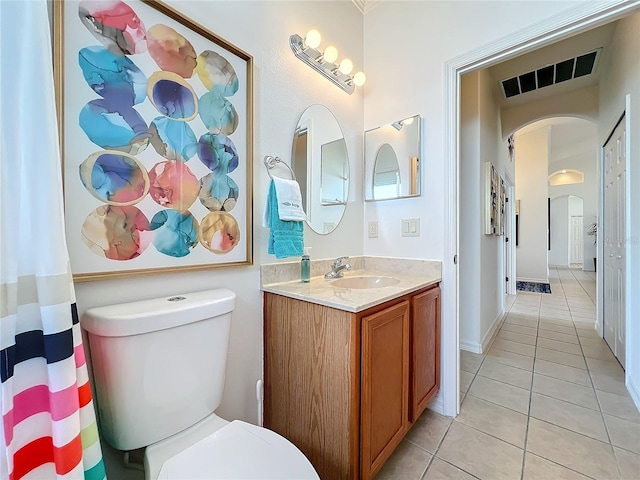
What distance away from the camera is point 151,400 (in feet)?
2.84

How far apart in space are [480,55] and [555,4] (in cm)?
33

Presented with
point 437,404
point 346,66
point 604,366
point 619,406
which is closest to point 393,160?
point 346,66

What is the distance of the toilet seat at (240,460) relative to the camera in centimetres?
74

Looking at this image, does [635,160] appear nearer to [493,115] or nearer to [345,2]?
[493,115]

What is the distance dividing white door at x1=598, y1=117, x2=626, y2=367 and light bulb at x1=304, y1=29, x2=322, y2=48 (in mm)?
2315

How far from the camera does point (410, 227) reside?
1.81 metres

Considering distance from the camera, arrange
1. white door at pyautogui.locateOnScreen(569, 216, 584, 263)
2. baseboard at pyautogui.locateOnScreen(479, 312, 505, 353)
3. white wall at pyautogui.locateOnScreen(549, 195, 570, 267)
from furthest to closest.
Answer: white door at pyautogui.locateOnScreen(569, 216, 584, 263), white wall at pyautogui.locateOnScreen(549, 195, 570, 267), baseboard at pyautogui.locateOnScreen(479, 312, 505, 353)

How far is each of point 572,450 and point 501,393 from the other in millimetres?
512

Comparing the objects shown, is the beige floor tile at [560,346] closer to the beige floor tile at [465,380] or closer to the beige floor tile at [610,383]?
the beige floor tile at [610,383]

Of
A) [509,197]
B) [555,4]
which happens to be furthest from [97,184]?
[509,197]

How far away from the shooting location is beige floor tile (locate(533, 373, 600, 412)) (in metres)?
1.75

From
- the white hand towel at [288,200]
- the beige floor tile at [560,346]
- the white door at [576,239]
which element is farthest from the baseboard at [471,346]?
the white door at [576,239]

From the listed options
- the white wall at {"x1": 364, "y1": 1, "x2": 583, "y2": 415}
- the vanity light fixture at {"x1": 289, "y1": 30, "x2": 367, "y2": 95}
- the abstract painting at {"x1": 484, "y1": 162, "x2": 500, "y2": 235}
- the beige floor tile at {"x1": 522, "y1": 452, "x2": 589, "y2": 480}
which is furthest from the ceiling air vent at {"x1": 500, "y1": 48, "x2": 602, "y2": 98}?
the beige floor tile at {"x1": 522, "y1": 452, "x2": 589, "y2": 480}

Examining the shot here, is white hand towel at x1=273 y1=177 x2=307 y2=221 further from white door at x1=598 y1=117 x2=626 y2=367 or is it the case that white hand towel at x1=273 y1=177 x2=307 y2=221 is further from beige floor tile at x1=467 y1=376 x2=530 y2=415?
white door at x1=598 y1=117 x2=626 y2=367
